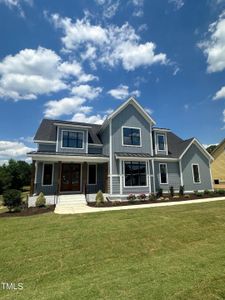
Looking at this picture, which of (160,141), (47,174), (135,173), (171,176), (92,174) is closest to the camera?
(47,174)

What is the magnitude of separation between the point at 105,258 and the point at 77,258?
87cm

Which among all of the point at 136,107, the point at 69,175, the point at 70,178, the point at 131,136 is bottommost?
the point at 70,178

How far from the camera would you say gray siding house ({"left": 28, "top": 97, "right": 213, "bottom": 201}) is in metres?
17.0

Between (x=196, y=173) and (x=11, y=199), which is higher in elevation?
(x=196, y=173)

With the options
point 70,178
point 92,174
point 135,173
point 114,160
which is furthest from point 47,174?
point 135,173

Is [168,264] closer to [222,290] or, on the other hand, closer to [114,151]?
[222,290]

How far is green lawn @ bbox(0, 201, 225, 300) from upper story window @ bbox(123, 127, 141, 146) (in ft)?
31.1

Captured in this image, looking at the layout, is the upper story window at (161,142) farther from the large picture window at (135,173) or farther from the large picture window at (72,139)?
the large picture window at (72,139)

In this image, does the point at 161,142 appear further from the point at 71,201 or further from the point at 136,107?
the point at 71,201

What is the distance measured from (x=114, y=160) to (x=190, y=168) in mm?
9180

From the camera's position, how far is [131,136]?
18.7 meters

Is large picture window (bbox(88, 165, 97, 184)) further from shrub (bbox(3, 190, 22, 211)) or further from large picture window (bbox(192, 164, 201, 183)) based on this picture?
large picture window (bbox(192, 164, 201, 183))

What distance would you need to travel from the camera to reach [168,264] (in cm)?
548

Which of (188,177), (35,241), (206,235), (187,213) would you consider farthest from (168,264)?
(188,177)
